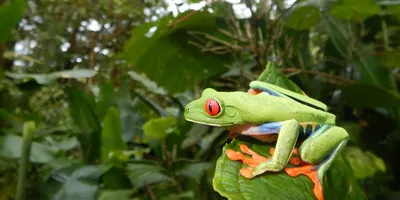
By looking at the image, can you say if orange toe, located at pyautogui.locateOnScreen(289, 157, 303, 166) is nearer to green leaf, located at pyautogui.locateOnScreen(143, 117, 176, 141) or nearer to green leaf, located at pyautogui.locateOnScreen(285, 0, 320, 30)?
green leaf, located at pyautogui.locateOnScreen(143, 117, 176, 141)

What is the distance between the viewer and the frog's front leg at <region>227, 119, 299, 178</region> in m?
0.46

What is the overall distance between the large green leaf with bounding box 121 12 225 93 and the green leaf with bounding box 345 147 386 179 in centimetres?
41

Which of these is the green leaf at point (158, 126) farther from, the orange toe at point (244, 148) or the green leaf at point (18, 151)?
the orange toe at point (244, 148)

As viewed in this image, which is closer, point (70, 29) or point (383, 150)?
point (383, 150)

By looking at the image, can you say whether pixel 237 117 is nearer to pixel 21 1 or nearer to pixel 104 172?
pixel 104 172

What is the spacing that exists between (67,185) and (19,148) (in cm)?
18

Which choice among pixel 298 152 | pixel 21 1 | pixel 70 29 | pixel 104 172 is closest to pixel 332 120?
pixel 298 152


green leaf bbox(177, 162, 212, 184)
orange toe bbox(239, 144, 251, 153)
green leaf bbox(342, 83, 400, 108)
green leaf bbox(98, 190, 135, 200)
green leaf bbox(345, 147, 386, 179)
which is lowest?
green leaf bbox(345, 147, 386, 179)

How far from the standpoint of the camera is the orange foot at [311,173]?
48 cm

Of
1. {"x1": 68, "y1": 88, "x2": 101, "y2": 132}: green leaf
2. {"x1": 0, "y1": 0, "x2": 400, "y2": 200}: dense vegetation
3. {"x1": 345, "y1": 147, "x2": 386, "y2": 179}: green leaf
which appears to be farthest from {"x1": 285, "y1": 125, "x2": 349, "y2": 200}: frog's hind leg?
{"x1": 68, "y1": 88, "x2": 101, "y2": 132}: green leaf

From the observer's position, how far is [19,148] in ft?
3.86

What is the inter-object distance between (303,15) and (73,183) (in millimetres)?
720

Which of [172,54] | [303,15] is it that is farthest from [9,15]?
[303,15]

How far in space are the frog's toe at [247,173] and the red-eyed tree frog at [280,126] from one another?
17 millimetres
